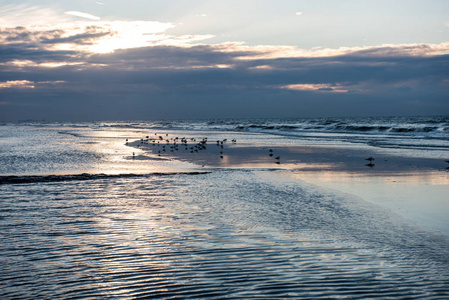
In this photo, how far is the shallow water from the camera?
6039mm

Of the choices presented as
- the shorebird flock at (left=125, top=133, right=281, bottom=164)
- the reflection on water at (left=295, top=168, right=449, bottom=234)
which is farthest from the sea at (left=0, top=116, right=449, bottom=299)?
the shorebird flock at (left=125, top=133, right=281, bottom=164)

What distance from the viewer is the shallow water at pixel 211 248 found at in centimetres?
604

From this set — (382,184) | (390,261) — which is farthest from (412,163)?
(390,261)

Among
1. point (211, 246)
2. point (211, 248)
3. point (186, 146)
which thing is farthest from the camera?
point (186, 146)

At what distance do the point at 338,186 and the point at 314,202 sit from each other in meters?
3.68

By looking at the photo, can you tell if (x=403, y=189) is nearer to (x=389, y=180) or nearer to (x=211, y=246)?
(x=389, y=180)

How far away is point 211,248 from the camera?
310 inches

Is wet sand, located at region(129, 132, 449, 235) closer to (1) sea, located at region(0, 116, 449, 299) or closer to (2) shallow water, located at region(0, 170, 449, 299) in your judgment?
(1) sea, located at region(0, 116, 449, 299)

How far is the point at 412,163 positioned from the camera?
24.3 m

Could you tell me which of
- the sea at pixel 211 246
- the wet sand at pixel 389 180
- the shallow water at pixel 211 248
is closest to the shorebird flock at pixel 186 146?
the wet sand at pixel 389 180

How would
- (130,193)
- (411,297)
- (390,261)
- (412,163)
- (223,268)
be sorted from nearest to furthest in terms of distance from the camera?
(411,297) < (223,268) < (390,261) < (130,193) < (412,163)

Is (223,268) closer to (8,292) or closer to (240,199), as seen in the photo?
(8,292)

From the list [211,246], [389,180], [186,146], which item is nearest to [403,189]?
[389,180]

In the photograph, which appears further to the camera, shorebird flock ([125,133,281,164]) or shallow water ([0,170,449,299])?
shorebird flock ([125,133,281,164])
